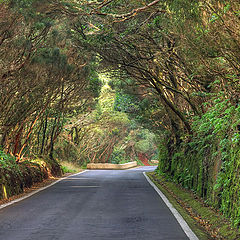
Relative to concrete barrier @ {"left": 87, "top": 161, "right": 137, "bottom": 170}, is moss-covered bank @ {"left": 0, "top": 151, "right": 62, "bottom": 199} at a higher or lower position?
higher

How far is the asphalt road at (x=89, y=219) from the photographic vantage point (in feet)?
26.0

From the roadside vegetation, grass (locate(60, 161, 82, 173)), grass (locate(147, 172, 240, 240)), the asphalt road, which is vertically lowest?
grass (locate(147, 172, 240, 240))

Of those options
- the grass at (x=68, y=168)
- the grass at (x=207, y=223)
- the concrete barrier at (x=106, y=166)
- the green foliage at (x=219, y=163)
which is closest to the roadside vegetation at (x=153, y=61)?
the green foliage at (x=219, y=163)

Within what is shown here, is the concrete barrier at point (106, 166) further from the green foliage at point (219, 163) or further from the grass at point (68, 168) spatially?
the green foliage at point (219, 163)

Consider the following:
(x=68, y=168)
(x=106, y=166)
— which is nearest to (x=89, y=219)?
(x=68, y=168)

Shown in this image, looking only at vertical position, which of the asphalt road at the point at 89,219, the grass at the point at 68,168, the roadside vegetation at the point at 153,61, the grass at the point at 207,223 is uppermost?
the roadside vegetation at the point at 153,61

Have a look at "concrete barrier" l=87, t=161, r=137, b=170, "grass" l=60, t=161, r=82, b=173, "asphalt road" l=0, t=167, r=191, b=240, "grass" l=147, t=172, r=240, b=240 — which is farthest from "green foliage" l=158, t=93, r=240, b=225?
"concrete barrier" l=87, t=161, r=137, b=170

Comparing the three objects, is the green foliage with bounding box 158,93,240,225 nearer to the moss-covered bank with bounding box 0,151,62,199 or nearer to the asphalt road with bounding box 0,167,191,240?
the asphalt road with bounding box 0,167,191,240

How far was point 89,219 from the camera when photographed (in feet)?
32.3

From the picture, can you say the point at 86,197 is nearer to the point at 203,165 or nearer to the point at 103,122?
the point at 203,165

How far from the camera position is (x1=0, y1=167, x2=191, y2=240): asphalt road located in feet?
26.0

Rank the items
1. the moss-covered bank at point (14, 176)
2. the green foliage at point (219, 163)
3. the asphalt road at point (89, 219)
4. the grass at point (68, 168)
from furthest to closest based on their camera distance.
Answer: the grass at point (68, 168), the moss-covered bank at point (14, 176), the green foliage at point (219, 163), the asphalt road at point (89, 219)

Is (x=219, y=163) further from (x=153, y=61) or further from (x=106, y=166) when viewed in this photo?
(x=106, y=166)

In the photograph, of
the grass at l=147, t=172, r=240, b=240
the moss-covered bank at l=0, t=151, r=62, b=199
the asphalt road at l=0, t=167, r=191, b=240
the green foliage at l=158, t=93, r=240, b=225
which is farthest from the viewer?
the moss-covered bank at l=0, t=151, r=62, b=199
